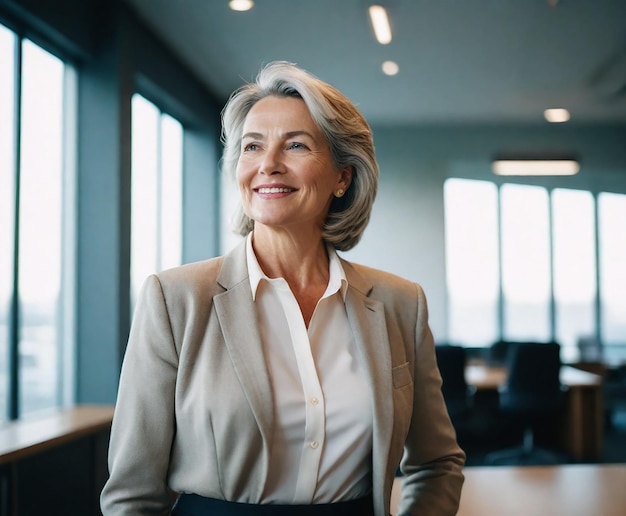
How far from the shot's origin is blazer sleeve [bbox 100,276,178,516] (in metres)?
1.36

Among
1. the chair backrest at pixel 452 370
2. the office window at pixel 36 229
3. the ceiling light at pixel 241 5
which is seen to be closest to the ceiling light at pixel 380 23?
the ceiling light at pixel 241 5

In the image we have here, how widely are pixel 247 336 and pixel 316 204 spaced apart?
1.06 feet

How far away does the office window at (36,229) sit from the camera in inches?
171

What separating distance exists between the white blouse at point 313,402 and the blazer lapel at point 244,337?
28 millimetres

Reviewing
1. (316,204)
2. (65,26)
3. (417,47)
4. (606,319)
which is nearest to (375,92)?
(417,47)

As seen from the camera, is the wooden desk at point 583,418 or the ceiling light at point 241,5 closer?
the ceiling light at point 241,5

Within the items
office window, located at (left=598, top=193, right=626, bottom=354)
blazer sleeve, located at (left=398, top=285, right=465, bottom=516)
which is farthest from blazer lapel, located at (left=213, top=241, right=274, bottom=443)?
office window, located at (left=598, top=193, right=626, bottom=354)

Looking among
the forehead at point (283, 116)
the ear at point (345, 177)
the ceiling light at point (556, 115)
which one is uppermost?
the ceiling light at point (556, 115)

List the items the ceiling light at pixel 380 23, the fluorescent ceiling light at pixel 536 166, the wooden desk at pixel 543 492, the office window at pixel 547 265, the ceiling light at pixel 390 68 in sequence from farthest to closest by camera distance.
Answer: the office window at pixel 547 265 < the fluorescent ceiling light at pixel 536 166 < the ceiling light at pixel 390 68 < the ceiling light at pixel 380 23 < the wooden desk at pixel 543 492

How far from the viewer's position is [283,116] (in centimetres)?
156

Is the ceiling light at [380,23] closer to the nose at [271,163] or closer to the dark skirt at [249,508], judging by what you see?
the nose at [271,163]

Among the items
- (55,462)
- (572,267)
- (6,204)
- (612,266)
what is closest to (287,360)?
(55,462)

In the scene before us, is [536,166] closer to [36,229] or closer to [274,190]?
[36,229]

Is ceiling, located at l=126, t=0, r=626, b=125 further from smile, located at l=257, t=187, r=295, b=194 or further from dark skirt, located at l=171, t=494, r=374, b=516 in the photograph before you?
dark skirt, located at l=171, t=494, r=374, b=516
